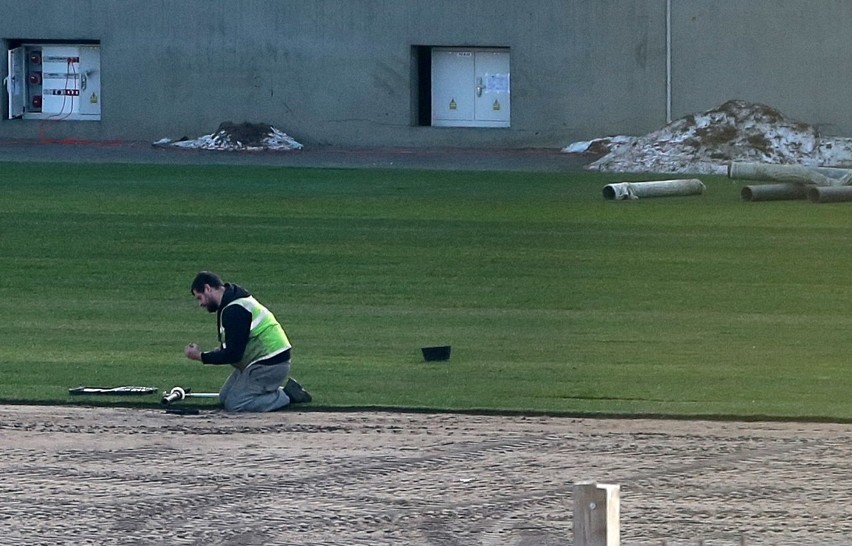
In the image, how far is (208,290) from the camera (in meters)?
12.7

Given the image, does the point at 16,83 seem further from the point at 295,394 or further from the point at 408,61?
the point at 295,394

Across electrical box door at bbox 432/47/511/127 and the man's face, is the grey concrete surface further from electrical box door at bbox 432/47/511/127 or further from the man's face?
the man's face

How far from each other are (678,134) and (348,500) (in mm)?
28483

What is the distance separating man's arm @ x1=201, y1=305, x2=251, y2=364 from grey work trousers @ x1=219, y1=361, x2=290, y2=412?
234 millimetres

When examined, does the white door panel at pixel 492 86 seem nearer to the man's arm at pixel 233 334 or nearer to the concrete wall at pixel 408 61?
the concrete wall at pixel 408 61

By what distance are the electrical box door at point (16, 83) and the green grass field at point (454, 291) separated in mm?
14143

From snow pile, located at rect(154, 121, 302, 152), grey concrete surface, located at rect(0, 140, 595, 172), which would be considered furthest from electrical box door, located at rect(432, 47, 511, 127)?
snow pile, located at rect(154, 121, 302, 152)

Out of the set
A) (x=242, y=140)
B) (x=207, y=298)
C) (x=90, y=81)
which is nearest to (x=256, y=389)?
(x=207, y=298)

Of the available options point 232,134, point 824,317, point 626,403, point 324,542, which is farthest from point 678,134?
point 324,542

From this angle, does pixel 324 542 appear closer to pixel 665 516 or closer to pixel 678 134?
pixel 665 516

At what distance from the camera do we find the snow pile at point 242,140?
137ft

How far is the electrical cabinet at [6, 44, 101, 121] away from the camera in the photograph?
4509cm

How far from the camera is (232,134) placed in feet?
138

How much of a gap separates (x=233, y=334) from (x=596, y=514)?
7.89 meters
